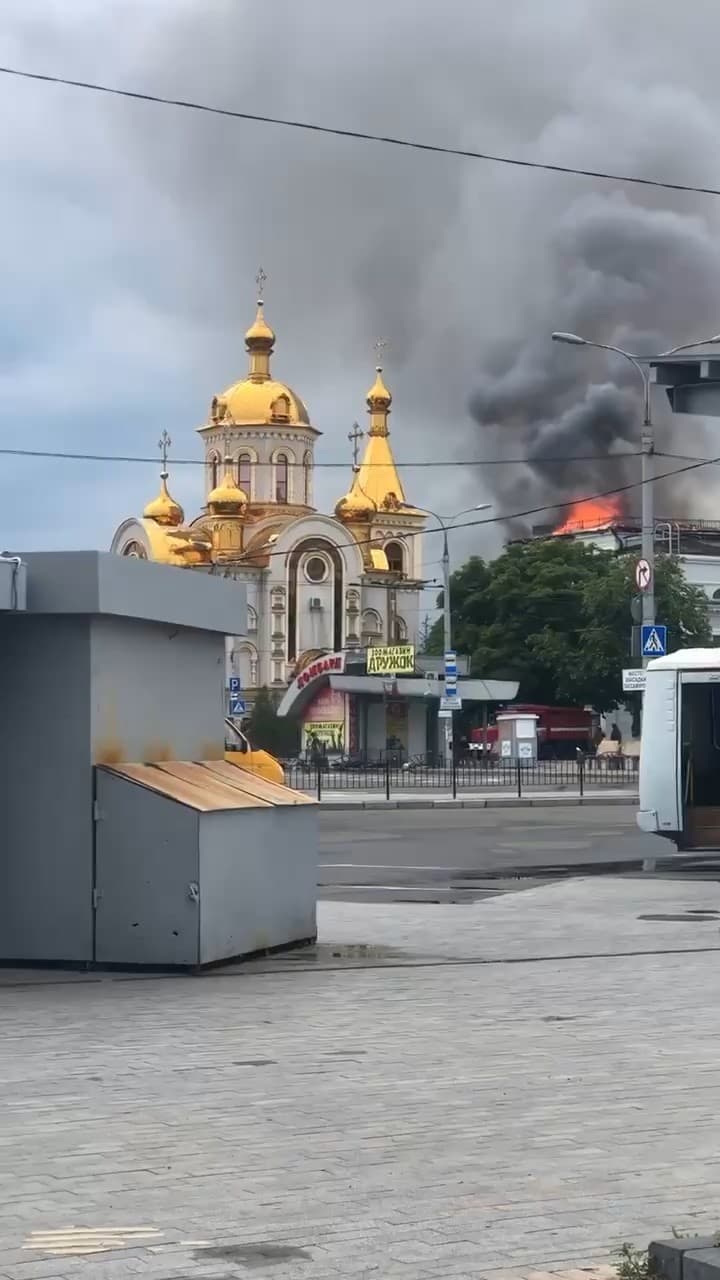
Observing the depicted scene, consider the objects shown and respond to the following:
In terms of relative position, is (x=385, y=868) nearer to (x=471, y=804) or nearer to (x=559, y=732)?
(x=471, y=804)

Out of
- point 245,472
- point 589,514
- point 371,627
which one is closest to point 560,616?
point 371,627

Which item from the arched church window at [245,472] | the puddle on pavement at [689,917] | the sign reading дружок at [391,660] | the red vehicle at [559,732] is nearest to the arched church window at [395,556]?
the arched church window at [245,472]

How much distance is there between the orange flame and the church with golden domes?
565 inches

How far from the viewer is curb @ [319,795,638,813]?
44.0 metres

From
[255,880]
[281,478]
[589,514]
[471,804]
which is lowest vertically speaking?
[471,804]

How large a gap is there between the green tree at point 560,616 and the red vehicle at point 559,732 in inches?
39.1

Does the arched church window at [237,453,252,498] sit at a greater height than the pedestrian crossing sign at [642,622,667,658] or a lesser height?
greater

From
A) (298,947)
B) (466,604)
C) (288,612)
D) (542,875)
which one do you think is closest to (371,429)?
(288,612)

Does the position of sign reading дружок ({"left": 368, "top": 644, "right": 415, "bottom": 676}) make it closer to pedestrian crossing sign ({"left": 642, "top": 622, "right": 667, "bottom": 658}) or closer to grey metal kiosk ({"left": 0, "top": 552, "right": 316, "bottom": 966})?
pedestrian crossing sign ({"left": 642, "top": 622, "right": 667, "bottom": 658})

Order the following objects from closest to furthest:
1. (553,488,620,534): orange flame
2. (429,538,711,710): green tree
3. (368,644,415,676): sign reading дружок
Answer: (368,644,415,676): sign reading дружок → (429,538,711,710): green tree → (553,488,620,534): orange flame

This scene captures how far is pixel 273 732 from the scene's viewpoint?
81.4 metres

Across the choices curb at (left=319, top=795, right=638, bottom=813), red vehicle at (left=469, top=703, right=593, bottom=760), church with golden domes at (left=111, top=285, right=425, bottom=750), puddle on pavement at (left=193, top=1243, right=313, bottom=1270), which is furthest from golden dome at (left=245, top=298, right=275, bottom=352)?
puddle on pavement at (left=193, top=1243, right=313, bottom=1270)

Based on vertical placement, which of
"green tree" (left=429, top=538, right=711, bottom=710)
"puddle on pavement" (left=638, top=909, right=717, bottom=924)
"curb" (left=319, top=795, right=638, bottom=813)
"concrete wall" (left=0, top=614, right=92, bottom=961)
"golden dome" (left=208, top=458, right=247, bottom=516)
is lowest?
"puddle on pavement" (left=638, top=909, right=717, bottom=924)

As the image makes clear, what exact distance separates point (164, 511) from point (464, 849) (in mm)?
93489
